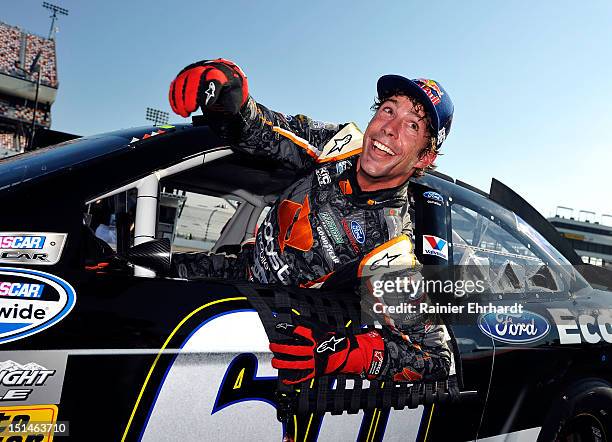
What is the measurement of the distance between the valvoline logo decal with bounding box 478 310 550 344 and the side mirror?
4.21ft

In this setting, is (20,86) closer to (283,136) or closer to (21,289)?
(283,136)

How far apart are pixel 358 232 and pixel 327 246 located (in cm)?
14

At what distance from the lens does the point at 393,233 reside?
6.26 feet

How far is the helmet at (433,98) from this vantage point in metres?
2.05

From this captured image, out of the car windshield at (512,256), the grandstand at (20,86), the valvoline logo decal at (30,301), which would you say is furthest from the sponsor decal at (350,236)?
the grandstand at (20,86)

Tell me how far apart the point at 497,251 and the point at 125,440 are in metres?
1.81

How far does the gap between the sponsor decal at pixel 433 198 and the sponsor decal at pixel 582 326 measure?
29.3 inches

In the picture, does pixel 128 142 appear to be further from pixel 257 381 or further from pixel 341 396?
pixel 341 396

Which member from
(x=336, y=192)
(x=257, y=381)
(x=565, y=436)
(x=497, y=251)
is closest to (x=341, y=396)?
(x=257, y=381)

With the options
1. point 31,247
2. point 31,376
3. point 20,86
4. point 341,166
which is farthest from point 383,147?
point 20,86

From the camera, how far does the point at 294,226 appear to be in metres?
1.99

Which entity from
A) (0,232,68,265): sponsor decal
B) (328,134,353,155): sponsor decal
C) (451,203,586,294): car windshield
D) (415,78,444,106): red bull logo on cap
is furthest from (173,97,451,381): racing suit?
(0,232,68,265): sponsor decal

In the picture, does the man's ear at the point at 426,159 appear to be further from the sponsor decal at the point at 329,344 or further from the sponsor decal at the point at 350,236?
the sponsor decal at the point at 329,344

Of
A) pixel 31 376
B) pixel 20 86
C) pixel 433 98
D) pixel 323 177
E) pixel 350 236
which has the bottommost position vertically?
pixel 31 376
